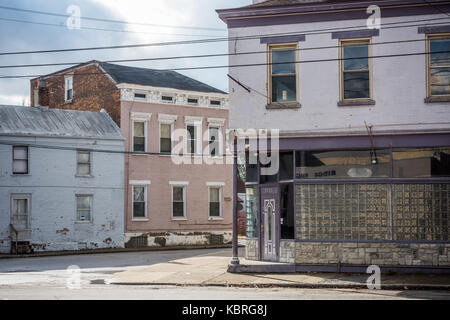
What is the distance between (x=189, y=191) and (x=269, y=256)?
53.1 ft

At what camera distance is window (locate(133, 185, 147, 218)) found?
3444cm

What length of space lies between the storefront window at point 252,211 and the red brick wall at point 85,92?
→ 15.1 m

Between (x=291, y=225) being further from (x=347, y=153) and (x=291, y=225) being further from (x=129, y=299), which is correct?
(x=129, y=299)

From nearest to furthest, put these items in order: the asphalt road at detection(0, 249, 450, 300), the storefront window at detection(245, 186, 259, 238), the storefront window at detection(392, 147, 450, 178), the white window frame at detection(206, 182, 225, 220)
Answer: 1. the asphalt road at detection(0, 249, 450, 300)
2. the storefront window at detection(392, 147, 450, 178)
3. the storefront window at detection(245, 186, 259, 238)
4. the white window frame at detection(206, 182, 225, 220)

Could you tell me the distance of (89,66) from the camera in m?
37.6

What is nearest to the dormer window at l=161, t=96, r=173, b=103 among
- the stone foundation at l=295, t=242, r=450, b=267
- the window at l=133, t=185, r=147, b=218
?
the window at l=133, t=185, r=147, b=218

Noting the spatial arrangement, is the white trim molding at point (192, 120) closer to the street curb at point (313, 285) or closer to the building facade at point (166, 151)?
the building facade at point (166, 151)

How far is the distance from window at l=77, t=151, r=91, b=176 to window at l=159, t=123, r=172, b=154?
Answer: 406 centimetres

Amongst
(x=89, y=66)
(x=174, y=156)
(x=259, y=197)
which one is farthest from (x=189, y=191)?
(x=259, y=197)

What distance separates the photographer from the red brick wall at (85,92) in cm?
3500

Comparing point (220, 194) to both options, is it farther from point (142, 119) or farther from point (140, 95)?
point (140, 95)

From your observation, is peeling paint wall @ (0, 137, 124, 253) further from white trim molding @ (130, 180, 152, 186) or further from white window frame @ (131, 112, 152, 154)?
white window frame @ (131, 112, 152, 154)

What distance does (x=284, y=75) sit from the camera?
1950 cm

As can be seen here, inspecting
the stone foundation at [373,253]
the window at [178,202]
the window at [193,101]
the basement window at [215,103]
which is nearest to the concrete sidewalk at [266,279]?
the stone foundation at [373,253]
